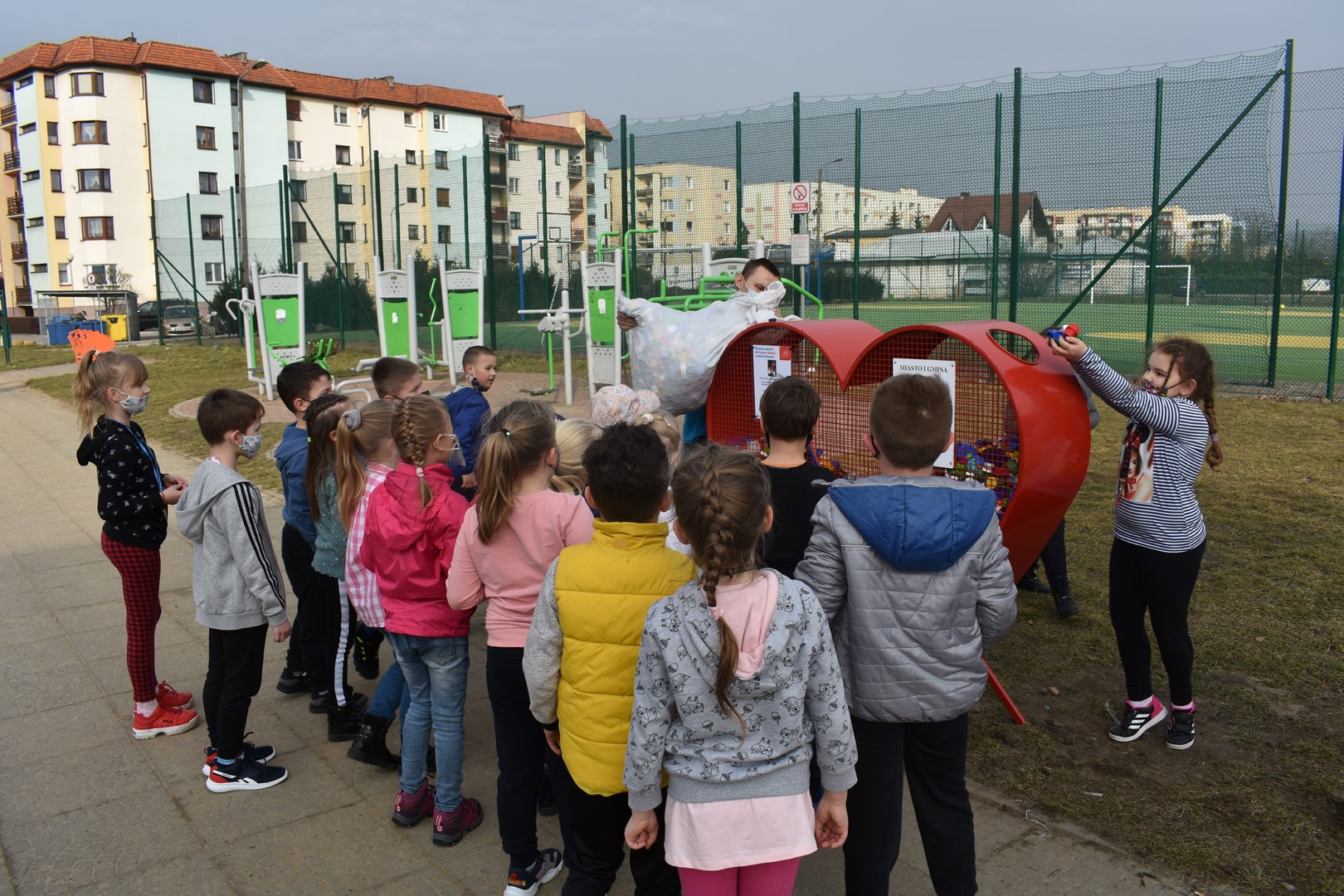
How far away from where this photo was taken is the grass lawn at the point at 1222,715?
300 cm

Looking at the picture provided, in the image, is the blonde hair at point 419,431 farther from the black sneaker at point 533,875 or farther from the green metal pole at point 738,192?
the green metal pole at point 738,192

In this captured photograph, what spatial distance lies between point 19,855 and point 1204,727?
4135mm

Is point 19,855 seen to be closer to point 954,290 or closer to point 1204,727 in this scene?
point 1204,727

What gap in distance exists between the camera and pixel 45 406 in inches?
582

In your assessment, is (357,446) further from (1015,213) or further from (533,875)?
(1015,213)

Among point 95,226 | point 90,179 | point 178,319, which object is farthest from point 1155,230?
point 90,179

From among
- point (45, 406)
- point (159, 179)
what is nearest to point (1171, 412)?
point (45, 406)

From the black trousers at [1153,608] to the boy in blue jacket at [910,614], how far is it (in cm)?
136

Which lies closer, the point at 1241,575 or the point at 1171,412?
the point at 1171,412

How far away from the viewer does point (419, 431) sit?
3107mm

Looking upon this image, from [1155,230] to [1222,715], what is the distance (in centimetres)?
905

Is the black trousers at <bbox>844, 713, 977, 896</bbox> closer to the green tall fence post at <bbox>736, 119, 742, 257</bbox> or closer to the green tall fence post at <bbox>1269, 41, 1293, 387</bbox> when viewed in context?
the green tall fence post at <bbox>1269, 41, 1293, 387</bbox>

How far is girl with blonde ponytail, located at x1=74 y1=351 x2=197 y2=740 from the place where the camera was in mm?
3814

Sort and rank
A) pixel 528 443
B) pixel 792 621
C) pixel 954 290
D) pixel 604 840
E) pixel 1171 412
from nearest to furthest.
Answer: pixel 792 621 < pixel 604 840 < pixel 528 443 < pixel 1171 412 < pixel 954 290
